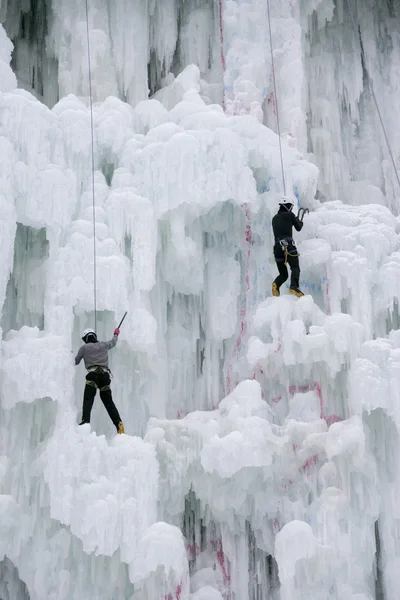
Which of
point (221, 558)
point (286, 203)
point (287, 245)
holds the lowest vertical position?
point (221, 558)

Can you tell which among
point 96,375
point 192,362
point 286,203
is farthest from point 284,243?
point 96,375

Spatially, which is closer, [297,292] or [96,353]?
[96,353]

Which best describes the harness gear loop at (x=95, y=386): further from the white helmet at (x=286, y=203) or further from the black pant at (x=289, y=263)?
the white helmet at (x=286, y=203)

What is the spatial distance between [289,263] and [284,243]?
0.99 ft

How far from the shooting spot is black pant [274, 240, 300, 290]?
29.0ft

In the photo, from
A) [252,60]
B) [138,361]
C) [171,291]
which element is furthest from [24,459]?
[252,60]

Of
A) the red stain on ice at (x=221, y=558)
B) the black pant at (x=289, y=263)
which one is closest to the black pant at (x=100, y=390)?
the red stain on ice at (x=221, y=558)

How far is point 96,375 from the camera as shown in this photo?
788 centimetres

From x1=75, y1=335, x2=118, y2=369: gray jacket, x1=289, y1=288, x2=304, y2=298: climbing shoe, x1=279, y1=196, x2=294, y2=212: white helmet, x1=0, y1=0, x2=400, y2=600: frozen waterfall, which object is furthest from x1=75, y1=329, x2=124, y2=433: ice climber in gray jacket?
x1=279, y1=196, x2=294, y2=212: white helmet

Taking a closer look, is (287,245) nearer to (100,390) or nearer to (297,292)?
(297,292)

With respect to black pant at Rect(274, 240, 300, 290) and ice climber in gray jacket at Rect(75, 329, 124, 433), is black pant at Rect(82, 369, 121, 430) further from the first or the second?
black pant at Rect(274, 240, 300, 290)

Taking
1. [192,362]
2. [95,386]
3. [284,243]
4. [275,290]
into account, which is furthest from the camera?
[192,362]

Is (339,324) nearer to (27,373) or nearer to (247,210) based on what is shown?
(247,210)

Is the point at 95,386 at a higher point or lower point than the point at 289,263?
lower
